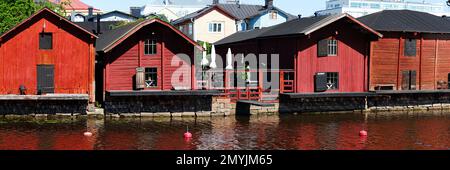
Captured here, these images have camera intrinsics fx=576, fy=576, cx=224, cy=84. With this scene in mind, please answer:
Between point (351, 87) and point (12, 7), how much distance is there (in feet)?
97.6

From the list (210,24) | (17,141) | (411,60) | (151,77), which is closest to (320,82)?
(411,60)

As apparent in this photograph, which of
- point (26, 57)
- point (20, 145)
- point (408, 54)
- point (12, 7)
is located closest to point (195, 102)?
point (26, 57)

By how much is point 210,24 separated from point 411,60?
122 feet

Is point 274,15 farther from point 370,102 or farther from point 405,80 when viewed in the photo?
point 370,102

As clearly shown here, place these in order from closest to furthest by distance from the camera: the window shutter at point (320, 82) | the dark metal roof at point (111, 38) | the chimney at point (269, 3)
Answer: the dark metal roof at point (111, 38), the window shutter at point (320, 82), the chimney at point (269, 3)

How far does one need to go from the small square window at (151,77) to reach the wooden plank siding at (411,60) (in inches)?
665

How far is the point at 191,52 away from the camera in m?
40.0

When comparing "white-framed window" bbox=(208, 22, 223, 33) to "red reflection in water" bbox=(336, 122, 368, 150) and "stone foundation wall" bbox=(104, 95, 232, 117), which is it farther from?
"red reflection in water" bbox=(336, 122, 368, 150)

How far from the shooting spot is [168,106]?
126 feet

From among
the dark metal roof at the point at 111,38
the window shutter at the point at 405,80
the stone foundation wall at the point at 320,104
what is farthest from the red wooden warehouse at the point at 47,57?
the window shutter at the point at 405,80

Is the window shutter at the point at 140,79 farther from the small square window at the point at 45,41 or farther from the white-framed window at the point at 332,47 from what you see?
the white-framed window at the point at 332,47

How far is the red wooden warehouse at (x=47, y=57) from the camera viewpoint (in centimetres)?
3653

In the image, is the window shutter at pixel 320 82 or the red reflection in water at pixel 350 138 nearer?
the red reflection in water at pixel 350 138
